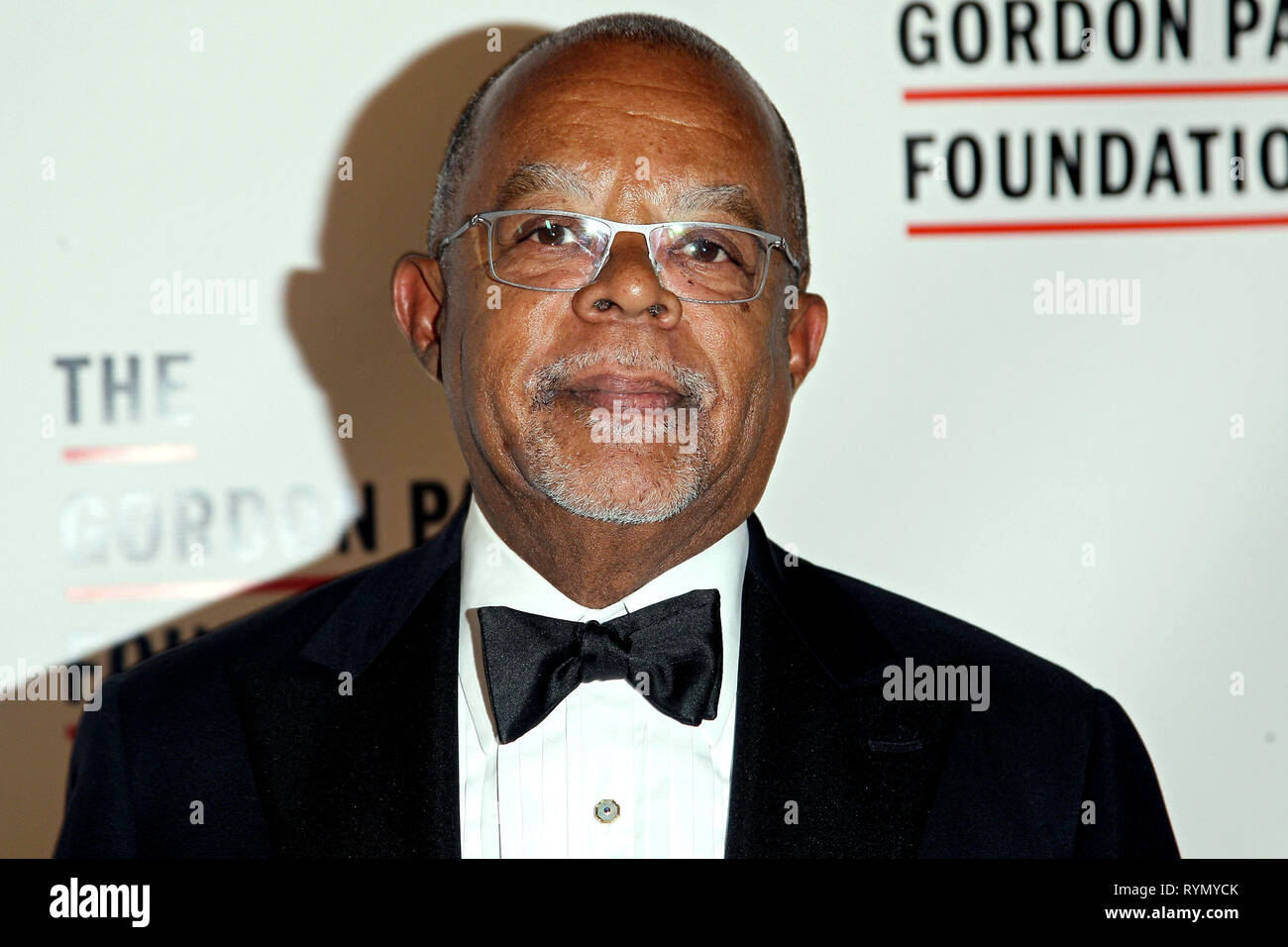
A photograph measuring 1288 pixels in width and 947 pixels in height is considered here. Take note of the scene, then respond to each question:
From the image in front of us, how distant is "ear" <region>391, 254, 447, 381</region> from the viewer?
180cm

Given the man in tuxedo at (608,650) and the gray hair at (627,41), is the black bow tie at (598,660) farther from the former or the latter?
the gray hair at (627,41)

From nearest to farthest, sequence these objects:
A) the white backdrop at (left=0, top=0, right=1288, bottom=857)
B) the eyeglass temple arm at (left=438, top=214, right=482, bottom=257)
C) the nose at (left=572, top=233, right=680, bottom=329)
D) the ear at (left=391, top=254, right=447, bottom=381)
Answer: the nose at (left=572, top=233, right=680, bottom=329) → the eyeglass temple arm at (left=438, top=214, right=482, bottom=257) → the ear at (left=391, top=254, right=447, bottom=381) → the white backdrop at (left=0, top=0, right=1288, bottom=857)

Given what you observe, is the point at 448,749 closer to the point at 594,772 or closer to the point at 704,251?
the point at 594,772

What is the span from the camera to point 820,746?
162cm

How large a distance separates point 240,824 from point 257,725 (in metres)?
0.11

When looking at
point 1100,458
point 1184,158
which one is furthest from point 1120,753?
point 1184,158

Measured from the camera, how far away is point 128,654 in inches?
94.3

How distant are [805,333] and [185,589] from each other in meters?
1.20

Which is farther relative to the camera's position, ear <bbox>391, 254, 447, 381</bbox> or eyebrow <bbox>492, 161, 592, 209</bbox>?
ear <bbox>391, 254, 447, 381</bbox>

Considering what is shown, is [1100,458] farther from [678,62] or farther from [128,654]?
[128,654]

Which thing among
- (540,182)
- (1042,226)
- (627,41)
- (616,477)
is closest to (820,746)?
(616,477)

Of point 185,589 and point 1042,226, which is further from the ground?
point 1042,226

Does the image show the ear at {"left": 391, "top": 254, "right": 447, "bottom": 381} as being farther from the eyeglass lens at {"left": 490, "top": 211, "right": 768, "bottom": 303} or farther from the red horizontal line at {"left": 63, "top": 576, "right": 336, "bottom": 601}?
the red horizontal line at {"left": 63, "top": 576, "right": 336, "bottom": 601}

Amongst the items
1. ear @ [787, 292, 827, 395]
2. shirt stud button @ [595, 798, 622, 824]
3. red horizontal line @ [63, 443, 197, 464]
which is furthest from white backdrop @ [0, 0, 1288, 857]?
shirt stud button @ [595, 798, 622, 824]
